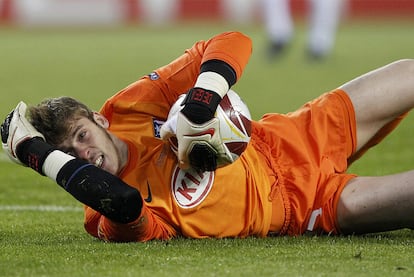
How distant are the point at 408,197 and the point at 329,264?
2.46ft

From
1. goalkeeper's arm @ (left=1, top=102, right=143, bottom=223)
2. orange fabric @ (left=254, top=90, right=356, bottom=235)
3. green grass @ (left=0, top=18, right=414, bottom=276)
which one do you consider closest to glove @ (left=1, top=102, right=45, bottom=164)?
goalkeeper's arm @ (left=1, top=102, right=143, bottom=223)

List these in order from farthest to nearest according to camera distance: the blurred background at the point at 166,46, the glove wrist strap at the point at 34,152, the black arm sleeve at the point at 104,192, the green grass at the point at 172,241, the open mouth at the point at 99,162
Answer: the blurred background at the point at 166,46 < the open mouth at the point at 99,162 < the glove wrist strap at the point at 34,152 < the black arm sleeve at the point at 104,192 < the green grass at the point at 172,241

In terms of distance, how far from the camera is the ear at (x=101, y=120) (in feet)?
15.2

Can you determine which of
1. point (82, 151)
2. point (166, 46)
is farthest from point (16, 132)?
point (166, 46)

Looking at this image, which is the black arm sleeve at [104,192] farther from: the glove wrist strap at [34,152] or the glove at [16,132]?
the glove at [16,132]

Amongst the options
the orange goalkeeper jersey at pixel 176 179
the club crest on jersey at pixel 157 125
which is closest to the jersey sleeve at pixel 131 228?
the orange goalkeeper jersey at pixel 176 179

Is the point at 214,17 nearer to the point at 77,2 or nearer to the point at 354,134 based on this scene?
the point at 77,2

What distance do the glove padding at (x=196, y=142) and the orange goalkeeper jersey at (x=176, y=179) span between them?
142 mm

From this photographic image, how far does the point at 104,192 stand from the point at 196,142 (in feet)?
1.36

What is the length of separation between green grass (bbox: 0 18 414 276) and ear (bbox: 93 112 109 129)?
50 cm

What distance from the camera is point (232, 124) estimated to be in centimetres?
438

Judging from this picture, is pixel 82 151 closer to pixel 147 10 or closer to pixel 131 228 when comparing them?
pixel 131 228

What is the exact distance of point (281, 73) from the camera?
14617 mm

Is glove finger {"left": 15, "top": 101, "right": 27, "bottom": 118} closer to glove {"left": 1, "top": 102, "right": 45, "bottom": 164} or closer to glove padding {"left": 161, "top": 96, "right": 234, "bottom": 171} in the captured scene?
glove {"left": 1, "top": 102, "right": 45, "bottom": 164}
